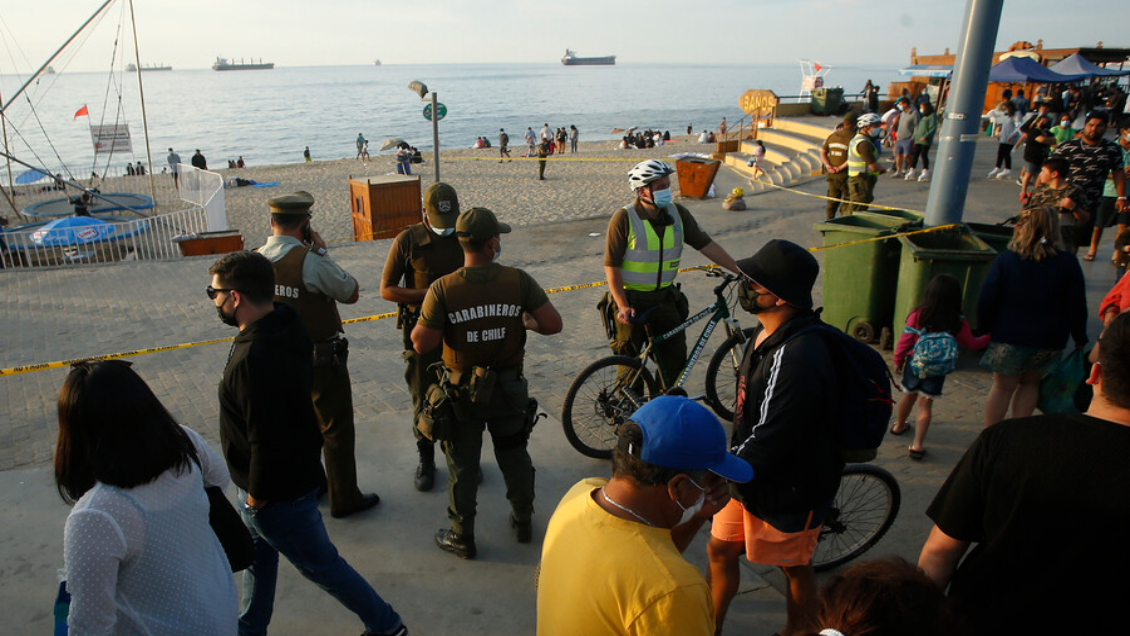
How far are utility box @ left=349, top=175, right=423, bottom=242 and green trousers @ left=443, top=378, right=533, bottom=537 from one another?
437 inches

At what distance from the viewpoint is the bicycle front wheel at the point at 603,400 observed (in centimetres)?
495

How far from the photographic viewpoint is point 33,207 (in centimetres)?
2377

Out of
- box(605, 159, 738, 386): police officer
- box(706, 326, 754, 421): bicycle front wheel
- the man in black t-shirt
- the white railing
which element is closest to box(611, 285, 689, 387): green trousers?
box(605, 159, 738, 386): police officer

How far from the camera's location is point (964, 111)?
6.46 metres

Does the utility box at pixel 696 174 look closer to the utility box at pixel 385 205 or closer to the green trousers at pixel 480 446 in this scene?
the utility box at pixel 385 205

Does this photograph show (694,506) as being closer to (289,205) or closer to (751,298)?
(751,298)

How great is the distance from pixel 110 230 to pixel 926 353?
17.7m

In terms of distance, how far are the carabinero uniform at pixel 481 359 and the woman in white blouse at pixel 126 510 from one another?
157cm

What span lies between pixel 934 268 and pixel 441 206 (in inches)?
171

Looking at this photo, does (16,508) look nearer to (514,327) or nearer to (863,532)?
(514,327)

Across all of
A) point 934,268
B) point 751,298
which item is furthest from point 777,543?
point 934,268

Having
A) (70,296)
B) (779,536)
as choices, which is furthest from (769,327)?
(70,296)

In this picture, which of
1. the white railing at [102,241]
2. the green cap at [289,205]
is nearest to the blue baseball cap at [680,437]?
the green cap at [289,205]

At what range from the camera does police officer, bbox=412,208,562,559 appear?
3.55 meters
